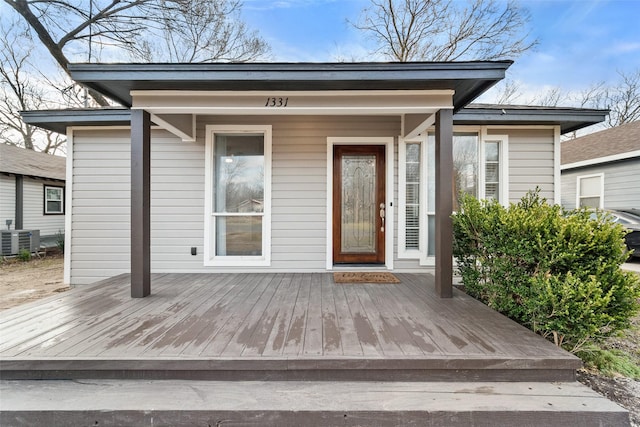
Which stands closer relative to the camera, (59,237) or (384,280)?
(384,280)

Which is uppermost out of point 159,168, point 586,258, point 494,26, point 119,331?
point 494,26

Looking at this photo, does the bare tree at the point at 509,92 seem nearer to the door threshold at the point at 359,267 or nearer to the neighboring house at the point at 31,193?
the door threshold at the point at 359,267

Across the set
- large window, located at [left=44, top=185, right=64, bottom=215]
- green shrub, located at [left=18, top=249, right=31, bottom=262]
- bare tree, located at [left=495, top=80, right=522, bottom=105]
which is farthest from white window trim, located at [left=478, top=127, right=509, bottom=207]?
large window, located at [left=44, top=185, right=64, bottom=215]

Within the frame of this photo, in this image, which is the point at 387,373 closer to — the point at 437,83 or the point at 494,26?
the point at 437,83

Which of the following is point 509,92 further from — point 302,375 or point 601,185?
point 302,375

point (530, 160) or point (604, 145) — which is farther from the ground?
point (604, 145)

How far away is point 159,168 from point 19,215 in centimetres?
872

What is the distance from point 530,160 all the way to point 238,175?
4.61 metres

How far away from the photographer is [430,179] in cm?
439

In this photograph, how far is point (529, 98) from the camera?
11.8m

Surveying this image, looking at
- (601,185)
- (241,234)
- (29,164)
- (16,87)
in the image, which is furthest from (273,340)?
(16,87)

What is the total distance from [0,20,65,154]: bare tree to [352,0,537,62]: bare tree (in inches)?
431

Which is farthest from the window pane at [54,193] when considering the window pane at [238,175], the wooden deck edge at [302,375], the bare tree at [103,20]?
the wooden deck edge at [302,375]

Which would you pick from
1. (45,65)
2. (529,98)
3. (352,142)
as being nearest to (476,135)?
(352,142)
